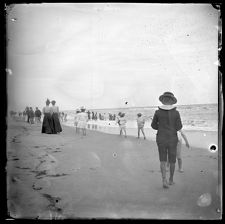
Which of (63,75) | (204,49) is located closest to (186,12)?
(204,49)

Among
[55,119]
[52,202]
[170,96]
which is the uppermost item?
[170,96]

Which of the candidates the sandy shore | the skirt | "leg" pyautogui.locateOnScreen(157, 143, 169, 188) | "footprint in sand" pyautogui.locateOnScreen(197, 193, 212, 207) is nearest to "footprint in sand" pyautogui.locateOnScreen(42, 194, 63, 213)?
the sandy shore

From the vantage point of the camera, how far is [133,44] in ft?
14.9

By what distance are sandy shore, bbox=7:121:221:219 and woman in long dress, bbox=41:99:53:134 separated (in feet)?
0.44

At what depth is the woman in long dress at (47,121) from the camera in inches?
177

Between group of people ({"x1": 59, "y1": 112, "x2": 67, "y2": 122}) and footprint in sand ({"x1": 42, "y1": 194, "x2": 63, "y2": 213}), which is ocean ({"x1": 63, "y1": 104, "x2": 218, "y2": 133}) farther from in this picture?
footprint in sand ({"x1": 42, "y1": 194, "x2": 63, "y2": 213})

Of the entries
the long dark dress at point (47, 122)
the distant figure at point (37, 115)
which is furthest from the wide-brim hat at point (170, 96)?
the distant figure at point (37, 115)

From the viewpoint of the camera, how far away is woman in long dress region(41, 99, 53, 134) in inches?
177

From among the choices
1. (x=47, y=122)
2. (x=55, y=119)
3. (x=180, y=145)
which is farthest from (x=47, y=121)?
(x=180, y=145)

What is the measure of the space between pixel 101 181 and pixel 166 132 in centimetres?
142

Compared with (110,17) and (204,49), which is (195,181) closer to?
(204,49)

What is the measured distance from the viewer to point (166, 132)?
426 centimetres

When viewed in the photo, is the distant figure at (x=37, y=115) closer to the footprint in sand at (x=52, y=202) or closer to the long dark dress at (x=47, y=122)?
the long dark dress at (x=47, y=122)

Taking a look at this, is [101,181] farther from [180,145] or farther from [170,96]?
[170,96]
